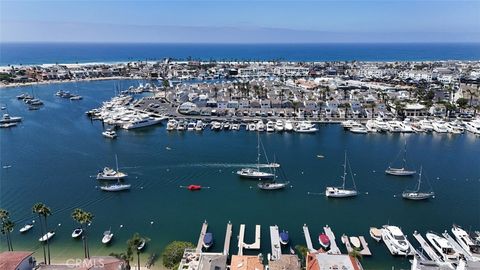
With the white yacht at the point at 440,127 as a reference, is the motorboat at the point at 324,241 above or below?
below

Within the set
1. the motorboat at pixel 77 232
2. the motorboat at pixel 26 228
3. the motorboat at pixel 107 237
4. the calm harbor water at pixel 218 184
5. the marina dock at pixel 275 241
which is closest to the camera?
the marina dock at pixel 275 241

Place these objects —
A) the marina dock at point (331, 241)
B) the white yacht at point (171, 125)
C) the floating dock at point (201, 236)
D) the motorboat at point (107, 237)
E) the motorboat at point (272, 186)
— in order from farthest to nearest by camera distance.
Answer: the white yacht at point (171, 125)
the motorboat at point (272, 186)
the motorboat at point (107, 237)
the floating dock at point (201, 236)
the marina dock at point (331, 241)

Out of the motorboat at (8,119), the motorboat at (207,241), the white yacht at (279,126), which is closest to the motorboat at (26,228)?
the motorboat at (207,241)

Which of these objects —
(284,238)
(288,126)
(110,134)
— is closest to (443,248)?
(284,238)

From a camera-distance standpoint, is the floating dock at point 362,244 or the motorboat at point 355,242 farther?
the motorboat at point 355,242

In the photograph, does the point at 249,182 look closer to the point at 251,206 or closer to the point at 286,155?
the point at 251,206

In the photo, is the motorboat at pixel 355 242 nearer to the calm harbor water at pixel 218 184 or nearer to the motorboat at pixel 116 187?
the calm harbor water at pixel 218 184

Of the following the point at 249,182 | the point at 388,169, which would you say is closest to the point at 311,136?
the point at 388,169

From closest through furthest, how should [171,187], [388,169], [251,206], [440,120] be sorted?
1. [251,206]
2. [171,187]
3. [388,169]
4. [440,120]
